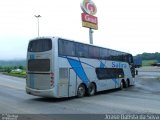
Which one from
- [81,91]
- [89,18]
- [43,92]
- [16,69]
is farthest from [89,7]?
[16,69]

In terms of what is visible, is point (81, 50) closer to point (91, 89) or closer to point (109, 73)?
point (91, 89)

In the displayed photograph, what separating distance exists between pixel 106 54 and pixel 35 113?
11.4 m

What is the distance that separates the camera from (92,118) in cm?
1158

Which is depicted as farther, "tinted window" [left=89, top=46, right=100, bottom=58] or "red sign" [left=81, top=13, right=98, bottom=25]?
"red sign" [left=81, top=13, right=98, bottom=25]

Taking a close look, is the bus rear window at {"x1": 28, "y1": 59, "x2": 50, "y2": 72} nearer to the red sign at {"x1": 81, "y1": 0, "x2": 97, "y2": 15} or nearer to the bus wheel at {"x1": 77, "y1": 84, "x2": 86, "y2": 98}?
the bus wheel at {"x1": 77, "y1": 84, "x2": 86, "y2": 98}

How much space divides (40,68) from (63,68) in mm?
1225

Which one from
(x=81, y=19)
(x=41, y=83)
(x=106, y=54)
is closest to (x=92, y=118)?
(x=41, y=83)

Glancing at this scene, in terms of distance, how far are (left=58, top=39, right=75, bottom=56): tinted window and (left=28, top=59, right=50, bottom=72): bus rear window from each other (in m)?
0.94

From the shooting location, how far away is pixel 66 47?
1798cm

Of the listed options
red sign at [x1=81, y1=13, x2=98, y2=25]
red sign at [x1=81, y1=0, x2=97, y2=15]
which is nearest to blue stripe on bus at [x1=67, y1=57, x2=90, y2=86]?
red sign at [x1=81, y1=13, x2=98, y2=25]

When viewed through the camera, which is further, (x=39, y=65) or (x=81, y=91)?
(x=81, y=91)

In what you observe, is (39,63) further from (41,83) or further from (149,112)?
(149,112)

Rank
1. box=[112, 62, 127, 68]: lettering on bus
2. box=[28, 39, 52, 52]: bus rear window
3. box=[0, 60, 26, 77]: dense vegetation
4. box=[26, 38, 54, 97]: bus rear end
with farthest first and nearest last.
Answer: box=[0, 60, 26, 77]: dense vegetation
box=[112, 62, 127, 68]: lettering on bus
box=[28, 39, 52, 52]: bus rear window
box=[26, 38, 54, 97]: bus rear end

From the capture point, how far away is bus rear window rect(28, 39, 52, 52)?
17.3m
